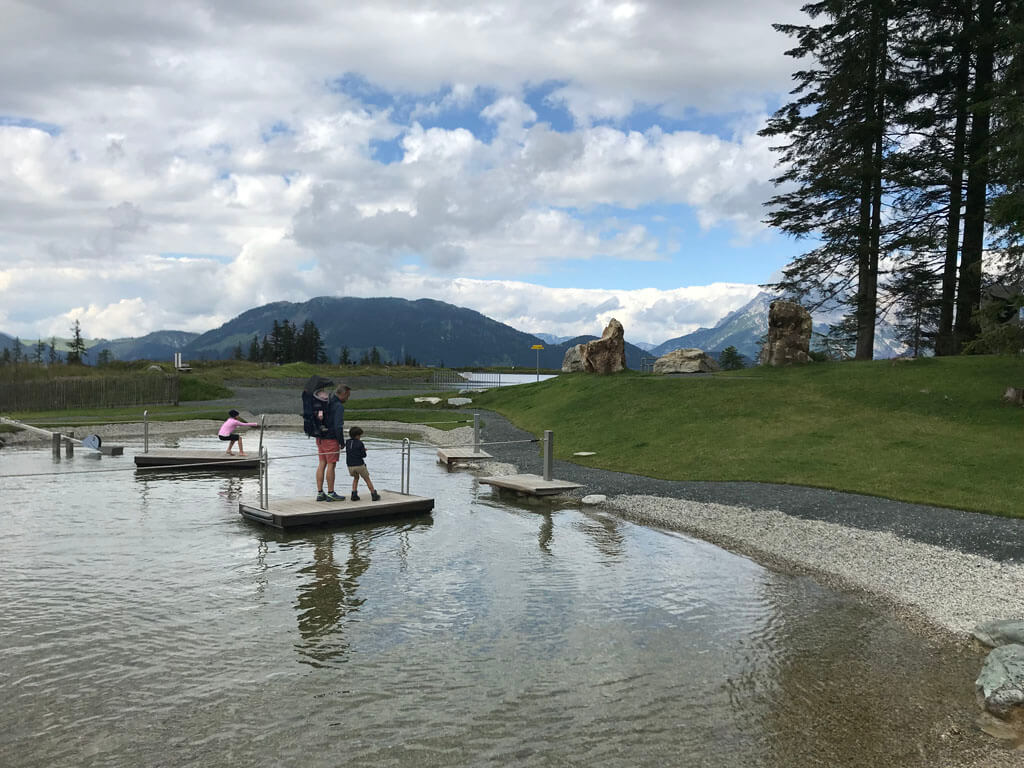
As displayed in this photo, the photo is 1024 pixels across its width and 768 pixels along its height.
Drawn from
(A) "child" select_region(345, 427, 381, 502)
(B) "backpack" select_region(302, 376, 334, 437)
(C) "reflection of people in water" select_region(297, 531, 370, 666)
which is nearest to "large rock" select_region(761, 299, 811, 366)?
(A) "child" select_region(345, 427, 381, 502)

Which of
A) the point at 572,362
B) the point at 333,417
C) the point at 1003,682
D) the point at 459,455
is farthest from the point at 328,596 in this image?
the point at 572,362

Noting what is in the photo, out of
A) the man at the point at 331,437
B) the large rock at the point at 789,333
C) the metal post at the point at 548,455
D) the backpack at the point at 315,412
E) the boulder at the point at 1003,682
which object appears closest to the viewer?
the boulder at the point at 1003,682

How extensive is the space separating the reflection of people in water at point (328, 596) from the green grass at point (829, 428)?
13.7 metres

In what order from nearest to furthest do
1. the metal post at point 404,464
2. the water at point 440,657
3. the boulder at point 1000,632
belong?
1. the water at point 440,657
2. the boulder at point 1000,632
3. the metal post at point 404,464

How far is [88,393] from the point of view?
53500 mm

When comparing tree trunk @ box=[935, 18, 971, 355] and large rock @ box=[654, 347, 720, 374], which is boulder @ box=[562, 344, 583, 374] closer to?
large rock @ box=[654, 347, 720, 374]

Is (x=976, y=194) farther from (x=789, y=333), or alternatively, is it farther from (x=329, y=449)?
(x=329, y=449)

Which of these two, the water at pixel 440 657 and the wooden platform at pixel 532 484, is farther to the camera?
the wooden platform at pixel 532 484

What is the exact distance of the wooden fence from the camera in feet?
164


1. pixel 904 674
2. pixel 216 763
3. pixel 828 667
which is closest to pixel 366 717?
pixel 216 763

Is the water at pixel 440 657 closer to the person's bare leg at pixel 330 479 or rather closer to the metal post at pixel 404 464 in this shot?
the person's bare leg at pixel 330 479

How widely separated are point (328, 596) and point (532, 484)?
37.8 ft

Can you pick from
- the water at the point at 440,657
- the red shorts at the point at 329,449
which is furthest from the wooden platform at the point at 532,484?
the red shorts at the point at 329,449

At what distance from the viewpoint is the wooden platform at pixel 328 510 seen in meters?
18.5
